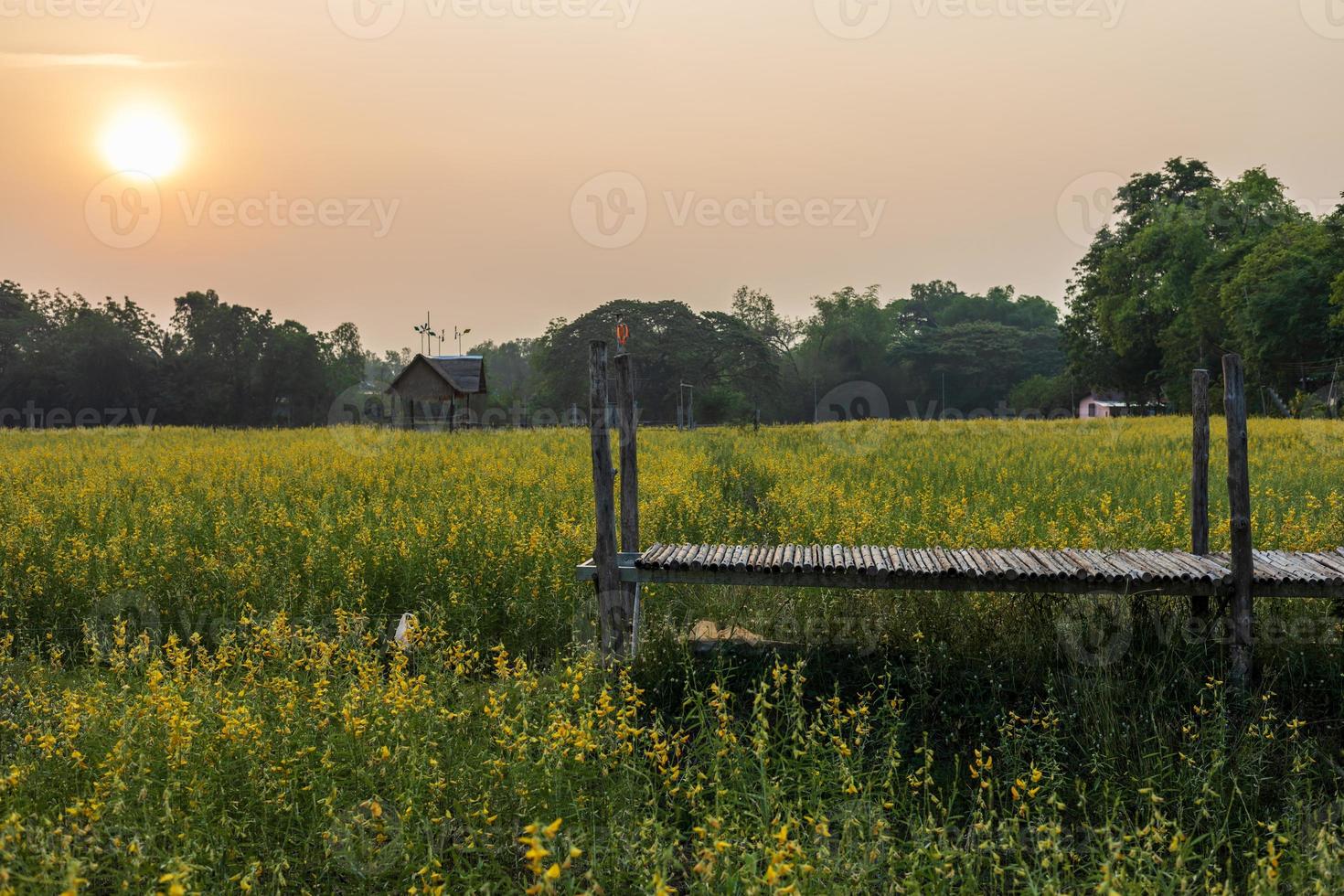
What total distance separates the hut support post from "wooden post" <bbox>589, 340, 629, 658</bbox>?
20 cm

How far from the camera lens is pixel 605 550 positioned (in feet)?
18.2

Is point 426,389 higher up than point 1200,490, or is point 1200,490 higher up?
point 426,389

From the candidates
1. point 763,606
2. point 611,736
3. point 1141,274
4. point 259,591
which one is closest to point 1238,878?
point 611,736

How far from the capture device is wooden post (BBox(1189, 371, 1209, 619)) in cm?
585

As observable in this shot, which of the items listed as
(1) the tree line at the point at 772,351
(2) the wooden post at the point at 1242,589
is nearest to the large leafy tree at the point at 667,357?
(1) the tree line at the point at 772,351

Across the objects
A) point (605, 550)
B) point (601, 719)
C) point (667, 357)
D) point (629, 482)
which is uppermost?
point (667, 357)

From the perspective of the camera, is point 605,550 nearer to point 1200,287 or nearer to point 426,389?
point 426,389

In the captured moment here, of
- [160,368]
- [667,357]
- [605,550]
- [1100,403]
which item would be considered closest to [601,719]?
Answer: [605,550]

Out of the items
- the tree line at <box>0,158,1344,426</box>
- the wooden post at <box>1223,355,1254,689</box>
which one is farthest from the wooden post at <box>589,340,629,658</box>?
the tree line at <box>0,158,1344,426</box>

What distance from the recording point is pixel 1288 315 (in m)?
35.6

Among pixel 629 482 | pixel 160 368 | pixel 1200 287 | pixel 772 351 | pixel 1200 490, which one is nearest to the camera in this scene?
pixel 1200 490

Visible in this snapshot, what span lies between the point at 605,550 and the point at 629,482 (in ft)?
2.61

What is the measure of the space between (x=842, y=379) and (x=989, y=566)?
70.9 meters

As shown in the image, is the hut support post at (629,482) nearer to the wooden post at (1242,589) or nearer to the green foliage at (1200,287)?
the wooden post at (1242,589)
